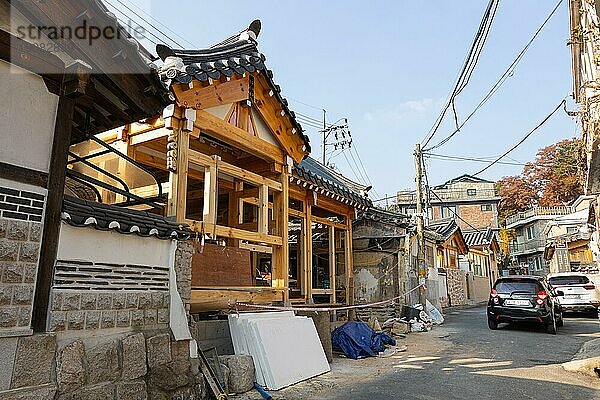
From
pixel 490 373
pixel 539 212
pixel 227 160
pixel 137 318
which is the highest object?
pixel 539 212

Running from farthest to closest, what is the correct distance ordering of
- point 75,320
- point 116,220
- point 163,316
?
point 163,316 → point 116,220 → point 75,320

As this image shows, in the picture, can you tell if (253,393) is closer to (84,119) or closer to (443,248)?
(84,119)

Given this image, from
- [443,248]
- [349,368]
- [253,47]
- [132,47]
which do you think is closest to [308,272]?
[349,368]

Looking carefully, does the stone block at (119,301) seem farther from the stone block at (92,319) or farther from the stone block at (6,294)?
the stone block at (6,294)

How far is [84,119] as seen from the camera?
17.1 feet

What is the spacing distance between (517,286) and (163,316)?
35.3 feet

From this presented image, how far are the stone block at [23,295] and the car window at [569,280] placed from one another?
58.8 feet

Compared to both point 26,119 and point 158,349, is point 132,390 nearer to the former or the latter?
point 158,349

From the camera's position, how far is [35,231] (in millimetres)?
3789

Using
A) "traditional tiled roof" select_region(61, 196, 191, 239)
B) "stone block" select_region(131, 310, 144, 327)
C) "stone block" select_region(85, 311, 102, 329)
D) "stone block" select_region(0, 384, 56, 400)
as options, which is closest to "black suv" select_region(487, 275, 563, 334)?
"traditional tiled roof" select_region(61, 196, 191, 239)

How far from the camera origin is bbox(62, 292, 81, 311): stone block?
13.5 feet

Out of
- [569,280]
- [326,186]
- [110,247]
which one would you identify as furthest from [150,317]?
[569,280]

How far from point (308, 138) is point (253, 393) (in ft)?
17.0

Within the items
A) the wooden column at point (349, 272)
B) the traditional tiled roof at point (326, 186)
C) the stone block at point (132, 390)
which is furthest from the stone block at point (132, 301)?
the wooden column at point (349, 272)
